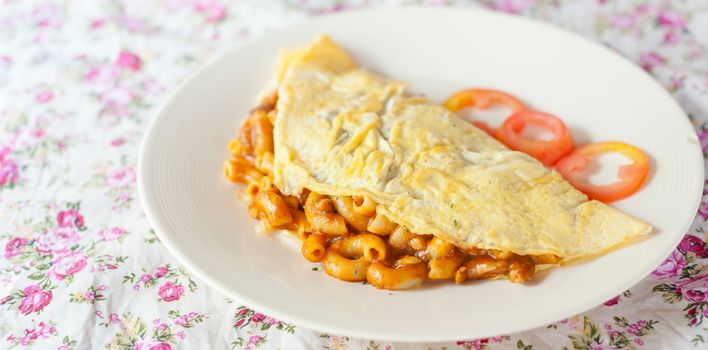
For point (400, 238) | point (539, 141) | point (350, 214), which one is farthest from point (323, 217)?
point (539, 141)

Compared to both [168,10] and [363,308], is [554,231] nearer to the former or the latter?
[363,308]

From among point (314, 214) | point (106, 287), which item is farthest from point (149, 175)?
point (314, 214)

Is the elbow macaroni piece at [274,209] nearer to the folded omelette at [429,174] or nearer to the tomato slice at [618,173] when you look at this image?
the folded omelette at [429,174]

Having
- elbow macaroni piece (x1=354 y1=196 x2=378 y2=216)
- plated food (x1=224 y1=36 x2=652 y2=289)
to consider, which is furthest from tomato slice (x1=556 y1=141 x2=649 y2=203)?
→ elbow macaroni piece (x1=354 y1=196 x2=378 y2=216)

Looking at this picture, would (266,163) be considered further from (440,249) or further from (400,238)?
(440,249)

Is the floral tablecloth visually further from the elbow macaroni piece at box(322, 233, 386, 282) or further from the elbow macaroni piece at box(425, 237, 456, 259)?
the elbow macaroni piece at box(425, 237, 456, 259)

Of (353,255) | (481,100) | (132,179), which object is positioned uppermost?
(481,100)

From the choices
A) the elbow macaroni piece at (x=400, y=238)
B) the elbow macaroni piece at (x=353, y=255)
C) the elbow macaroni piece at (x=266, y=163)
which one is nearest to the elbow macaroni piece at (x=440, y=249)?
the elbow macaroni piece at (x=400, y=238)
